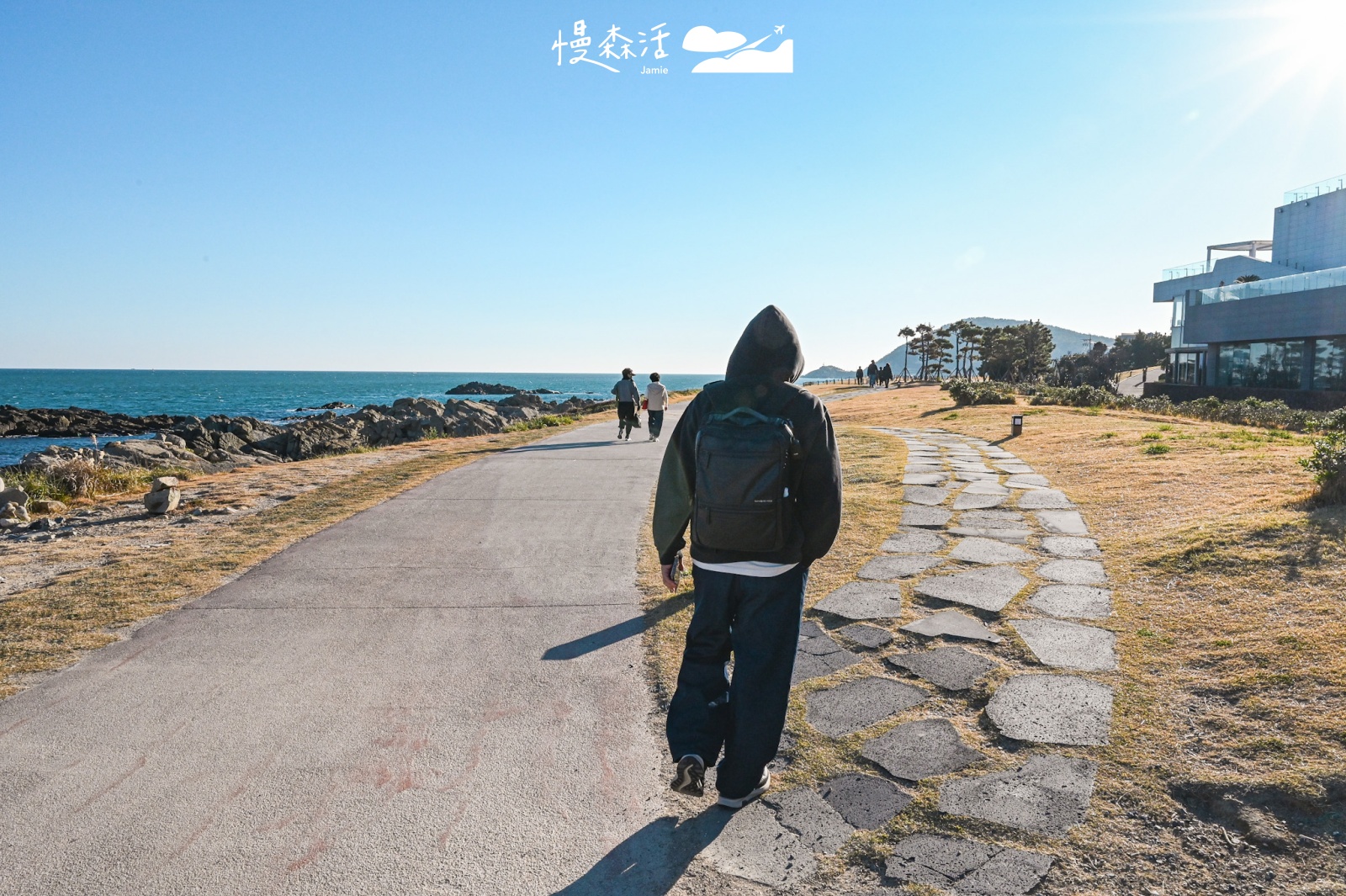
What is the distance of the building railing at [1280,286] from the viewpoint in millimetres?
31305

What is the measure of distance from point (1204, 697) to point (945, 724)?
1.17m

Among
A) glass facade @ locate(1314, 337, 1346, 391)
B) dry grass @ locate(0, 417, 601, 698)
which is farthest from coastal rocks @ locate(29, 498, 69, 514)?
glass facade @ locate(1314, 337, 1346, 391)

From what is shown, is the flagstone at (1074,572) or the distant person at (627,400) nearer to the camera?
the flagstone at (1074,572)

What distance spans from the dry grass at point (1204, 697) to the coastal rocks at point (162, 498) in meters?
6.03

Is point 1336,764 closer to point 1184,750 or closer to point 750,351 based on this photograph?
point 1184,750

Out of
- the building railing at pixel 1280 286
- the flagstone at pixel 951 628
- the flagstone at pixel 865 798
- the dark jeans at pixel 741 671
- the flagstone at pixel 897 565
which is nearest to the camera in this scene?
the flagstone at pixel 865 798

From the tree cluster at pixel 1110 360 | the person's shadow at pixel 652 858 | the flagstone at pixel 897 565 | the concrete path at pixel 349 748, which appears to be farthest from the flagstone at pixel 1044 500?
the tree cluster at pixel 1110 360

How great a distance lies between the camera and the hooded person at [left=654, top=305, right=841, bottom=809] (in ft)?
9.00

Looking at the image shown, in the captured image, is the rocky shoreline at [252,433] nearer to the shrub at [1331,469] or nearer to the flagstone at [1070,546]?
the flagstone at [1070,546]

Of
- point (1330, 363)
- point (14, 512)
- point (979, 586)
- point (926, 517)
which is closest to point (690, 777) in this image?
point (979, 586)

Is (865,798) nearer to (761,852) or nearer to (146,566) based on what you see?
(761,852)

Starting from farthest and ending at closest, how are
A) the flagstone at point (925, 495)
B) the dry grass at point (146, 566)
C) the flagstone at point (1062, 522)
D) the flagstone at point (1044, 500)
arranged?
the flagstone at point (925, 495), the flagstone at point (1044, 500), the flagstone at point (1062, 522), the dry grass at point (146, 566)

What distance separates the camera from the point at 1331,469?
237 inches

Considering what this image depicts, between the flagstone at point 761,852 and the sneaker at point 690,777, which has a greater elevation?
the sneaker at point 690,777
